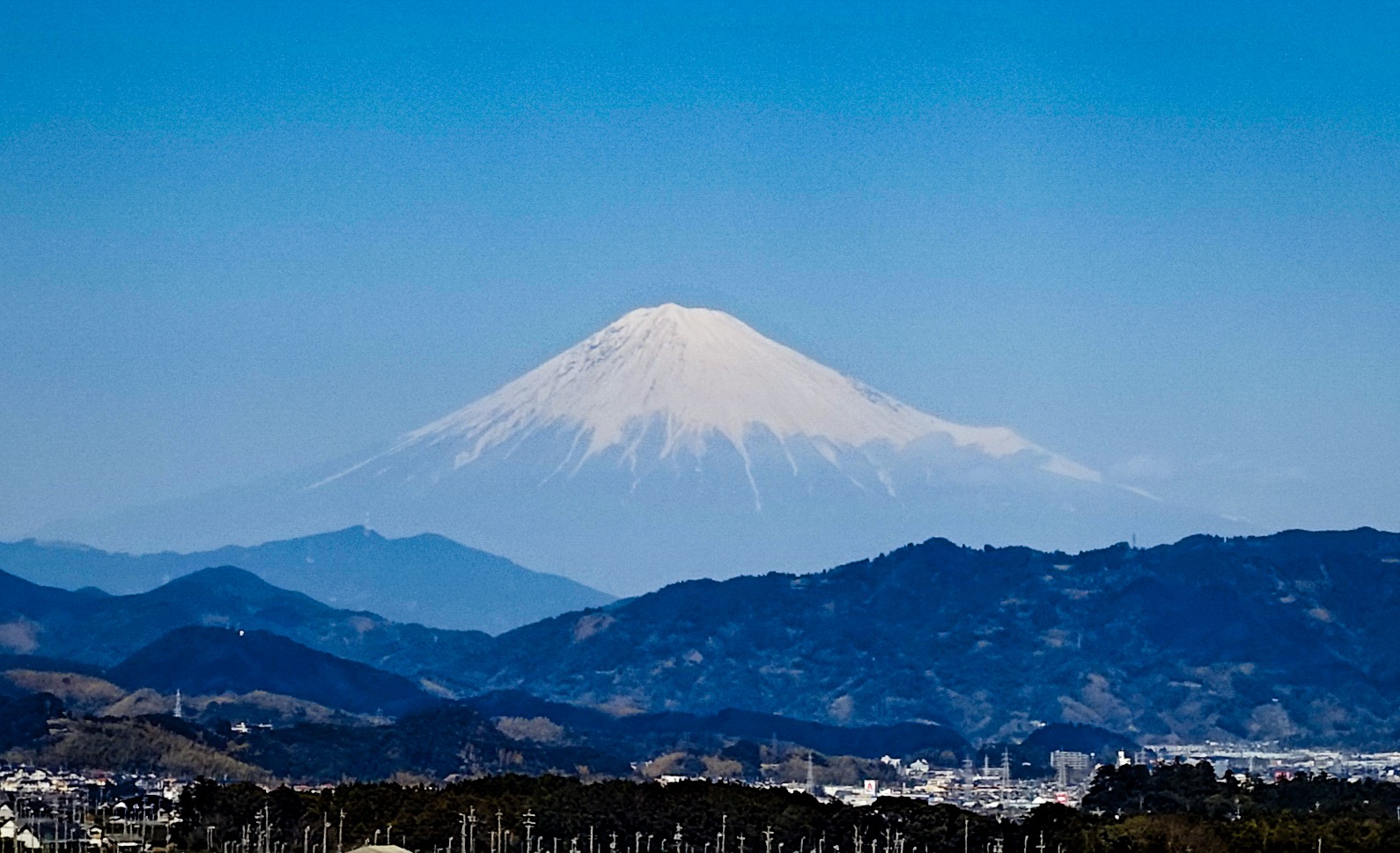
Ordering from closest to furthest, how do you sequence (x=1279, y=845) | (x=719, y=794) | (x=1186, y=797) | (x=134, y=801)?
(x=1279, y=845)
(x=719, y=794)
(x=1186, y=797)
(x=134, y=801)

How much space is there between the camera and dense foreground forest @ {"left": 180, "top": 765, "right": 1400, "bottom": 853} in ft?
398

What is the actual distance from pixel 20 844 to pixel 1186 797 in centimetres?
5856

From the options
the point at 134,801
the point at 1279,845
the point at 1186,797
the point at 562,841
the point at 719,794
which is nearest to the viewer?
the point at 1279,845

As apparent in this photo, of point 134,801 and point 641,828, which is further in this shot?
point 134,801

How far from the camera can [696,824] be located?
12888cm

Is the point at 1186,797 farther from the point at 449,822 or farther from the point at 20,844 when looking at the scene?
the point at 20,844

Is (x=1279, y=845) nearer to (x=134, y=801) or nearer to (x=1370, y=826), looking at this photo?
(x=1370, y=826)

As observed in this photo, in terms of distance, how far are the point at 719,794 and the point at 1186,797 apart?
27.0 meters

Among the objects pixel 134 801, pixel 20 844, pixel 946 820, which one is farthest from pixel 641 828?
pixel 134 801

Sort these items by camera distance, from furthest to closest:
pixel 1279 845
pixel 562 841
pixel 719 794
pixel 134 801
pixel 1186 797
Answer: pixel 134 801, pixel 1186 797, pixel 719 794, pixel 562 841, pixel 1279 845

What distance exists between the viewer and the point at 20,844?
11988 centimetres

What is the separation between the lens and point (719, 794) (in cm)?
A: 13562

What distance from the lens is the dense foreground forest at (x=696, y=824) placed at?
121 m

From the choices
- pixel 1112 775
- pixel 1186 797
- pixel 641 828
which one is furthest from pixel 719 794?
pixel 1112 775
